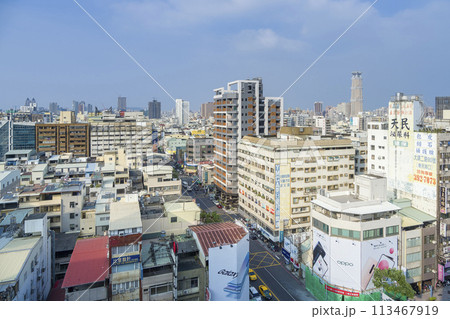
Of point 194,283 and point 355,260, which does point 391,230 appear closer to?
point 355,260

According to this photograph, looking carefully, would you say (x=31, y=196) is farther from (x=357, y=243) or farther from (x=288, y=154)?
(x=357, y=243)

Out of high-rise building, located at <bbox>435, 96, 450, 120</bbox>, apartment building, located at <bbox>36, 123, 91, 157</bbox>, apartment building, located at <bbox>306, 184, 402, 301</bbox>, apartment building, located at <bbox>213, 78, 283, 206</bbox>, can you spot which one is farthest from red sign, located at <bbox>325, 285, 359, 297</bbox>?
apartment building, located at <bbox>36, 123, 91, 157</bbox>

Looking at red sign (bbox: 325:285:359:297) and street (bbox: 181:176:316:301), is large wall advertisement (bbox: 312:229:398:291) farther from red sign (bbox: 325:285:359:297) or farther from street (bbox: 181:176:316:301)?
street (bbox: 181:176:316:301)

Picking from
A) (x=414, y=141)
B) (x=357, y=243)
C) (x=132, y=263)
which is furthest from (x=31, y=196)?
(x=414, y=141)

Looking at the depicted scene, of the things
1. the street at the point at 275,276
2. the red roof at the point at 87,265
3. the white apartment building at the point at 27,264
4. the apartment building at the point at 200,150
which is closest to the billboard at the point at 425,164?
the street at the point at 275,276

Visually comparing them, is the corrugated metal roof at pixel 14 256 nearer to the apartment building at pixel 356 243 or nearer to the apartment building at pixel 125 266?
the apartment building at pixel 125 266

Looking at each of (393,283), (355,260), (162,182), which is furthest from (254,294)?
(162,182)
